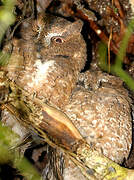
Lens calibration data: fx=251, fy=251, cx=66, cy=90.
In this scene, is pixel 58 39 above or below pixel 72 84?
above

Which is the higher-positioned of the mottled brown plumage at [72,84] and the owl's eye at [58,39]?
the owl's eye at [58,39]

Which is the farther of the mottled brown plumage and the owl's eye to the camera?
the owl's eye

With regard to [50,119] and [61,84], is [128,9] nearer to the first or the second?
[61,84]

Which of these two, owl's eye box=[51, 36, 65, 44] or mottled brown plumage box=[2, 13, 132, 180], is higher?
owl's eye box=[51, 36, 65, 44]

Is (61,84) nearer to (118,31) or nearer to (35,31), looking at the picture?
(35,31)

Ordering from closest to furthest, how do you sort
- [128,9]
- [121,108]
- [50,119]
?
1. [50,119]
2. [121,108]
3. [128,9]

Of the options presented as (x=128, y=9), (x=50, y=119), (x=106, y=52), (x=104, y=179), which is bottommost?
(x=104, y=179)

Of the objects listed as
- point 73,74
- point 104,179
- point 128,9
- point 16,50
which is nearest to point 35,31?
point 16,50

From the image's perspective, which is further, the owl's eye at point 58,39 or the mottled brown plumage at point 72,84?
the owl's eye at point 58,39

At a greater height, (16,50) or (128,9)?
(128,9)

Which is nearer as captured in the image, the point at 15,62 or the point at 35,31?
the point at 15,62

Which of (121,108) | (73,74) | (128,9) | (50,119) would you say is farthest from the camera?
(128,9)
